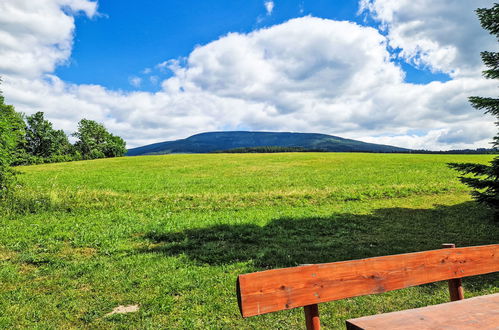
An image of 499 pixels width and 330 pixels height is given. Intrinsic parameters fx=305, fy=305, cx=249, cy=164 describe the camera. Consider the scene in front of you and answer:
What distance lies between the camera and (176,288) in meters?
7.21

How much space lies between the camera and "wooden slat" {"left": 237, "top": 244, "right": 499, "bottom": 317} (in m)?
2.75

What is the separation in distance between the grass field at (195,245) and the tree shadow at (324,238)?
0.05 meters

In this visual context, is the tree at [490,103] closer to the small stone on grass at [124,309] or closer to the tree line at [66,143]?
the small stone on grass at [124,309]

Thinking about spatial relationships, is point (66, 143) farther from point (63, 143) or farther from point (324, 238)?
point (324, 238)

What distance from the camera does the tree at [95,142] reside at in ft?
329

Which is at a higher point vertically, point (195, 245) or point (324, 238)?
point (195, 245)

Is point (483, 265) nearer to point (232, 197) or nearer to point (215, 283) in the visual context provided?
point (215, 283)

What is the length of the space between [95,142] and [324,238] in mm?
107907

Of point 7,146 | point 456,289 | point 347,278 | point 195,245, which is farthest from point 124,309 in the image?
point 7,146

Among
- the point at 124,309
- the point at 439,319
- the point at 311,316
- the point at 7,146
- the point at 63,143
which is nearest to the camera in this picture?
the point at 439,319

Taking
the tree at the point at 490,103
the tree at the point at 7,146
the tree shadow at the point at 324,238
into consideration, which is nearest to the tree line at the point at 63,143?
the tree at the point at 7,146

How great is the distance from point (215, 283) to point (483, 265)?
18.1ft

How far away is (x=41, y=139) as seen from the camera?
92250 mm

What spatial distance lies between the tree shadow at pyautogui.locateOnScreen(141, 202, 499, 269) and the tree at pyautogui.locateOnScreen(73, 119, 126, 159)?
98.1 m
